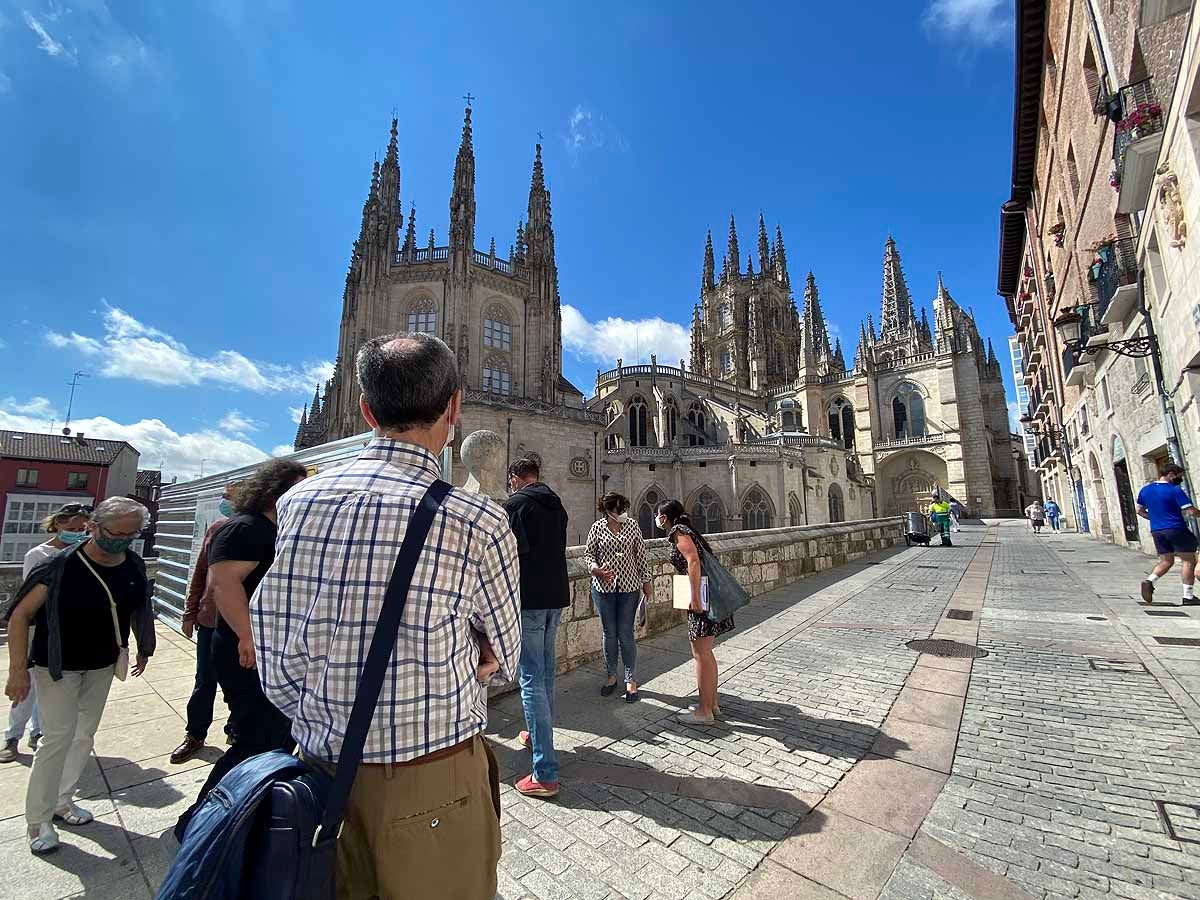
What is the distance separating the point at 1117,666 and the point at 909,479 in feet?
124

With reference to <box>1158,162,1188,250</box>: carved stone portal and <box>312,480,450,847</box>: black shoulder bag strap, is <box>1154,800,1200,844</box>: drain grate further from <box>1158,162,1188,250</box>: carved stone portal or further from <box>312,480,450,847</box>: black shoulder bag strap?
<box>1158,162,1188,250</box>: carved stone portal

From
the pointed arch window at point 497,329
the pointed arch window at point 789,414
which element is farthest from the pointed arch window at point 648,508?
the pointed arch window at point 789,414

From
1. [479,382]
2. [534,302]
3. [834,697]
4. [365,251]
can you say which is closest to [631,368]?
[534,302]

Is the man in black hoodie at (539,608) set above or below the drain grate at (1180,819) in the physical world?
above

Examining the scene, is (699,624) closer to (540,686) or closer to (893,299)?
(540,686)

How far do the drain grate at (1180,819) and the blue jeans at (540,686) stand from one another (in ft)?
9.23

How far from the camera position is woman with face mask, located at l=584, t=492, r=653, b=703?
404 cm

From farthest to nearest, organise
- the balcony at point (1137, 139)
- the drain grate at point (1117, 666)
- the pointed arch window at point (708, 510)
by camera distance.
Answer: the pointed arch window at point (708, 510) < the balcony at point (1137, 139) < the drain grate at point (1117, 666)

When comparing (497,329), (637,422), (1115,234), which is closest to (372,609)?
(1115,234)

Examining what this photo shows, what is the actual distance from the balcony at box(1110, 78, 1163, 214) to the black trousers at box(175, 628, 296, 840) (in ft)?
38.3

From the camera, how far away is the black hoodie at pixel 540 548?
2986 mm

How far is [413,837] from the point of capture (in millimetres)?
1058

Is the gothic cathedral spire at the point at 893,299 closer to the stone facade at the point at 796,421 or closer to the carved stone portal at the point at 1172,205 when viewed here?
the stone facade at the point at 796,421

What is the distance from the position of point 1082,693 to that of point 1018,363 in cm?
3582
